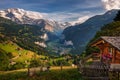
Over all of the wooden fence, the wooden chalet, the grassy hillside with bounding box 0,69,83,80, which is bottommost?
the grassy hillside with bounding box 0,69,83,80

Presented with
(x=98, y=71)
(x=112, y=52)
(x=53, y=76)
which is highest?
(x=112, y=52)

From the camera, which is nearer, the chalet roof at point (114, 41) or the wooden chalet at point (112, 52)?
the chalet roof at point (114, 41)

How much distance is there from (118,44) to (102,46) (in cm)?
766

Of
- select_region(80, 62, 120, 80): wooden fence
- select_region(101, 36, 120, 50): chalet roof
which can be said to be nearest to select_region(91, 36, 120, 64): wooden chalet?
select_region(101, 36, 120, 50): chalet roof

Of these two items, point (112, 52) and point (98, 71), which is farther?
point (112, 52)

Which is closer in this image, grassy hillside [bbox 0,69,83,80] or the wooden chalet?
the wooden chalet

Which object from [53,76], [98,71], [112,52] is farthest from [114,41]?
[53,76]

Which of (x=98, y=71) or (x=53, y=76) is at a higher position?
(x=98, y=71)

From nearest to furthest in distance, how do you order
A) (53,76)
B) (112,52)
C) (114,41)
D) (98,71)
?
(98,71), (114,41), (112,52), (53,76)

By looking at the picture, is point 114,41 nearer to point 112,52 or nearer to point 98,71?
point 112,52

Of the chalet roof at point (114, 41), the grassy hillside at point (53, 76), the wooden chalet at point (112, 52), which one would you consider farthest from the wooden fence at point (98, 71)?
the grassy hillside at point (53, 76)

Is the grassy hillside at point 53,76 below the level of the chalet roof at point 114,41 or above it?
below

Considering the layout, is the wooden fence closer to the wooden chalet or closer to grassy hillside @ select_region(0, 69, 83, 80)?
the wooden chalet

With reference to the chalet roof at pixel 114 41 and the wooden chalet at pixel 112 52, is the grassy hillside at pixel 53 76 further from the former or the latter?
the chalet roof at pixel 114 41
